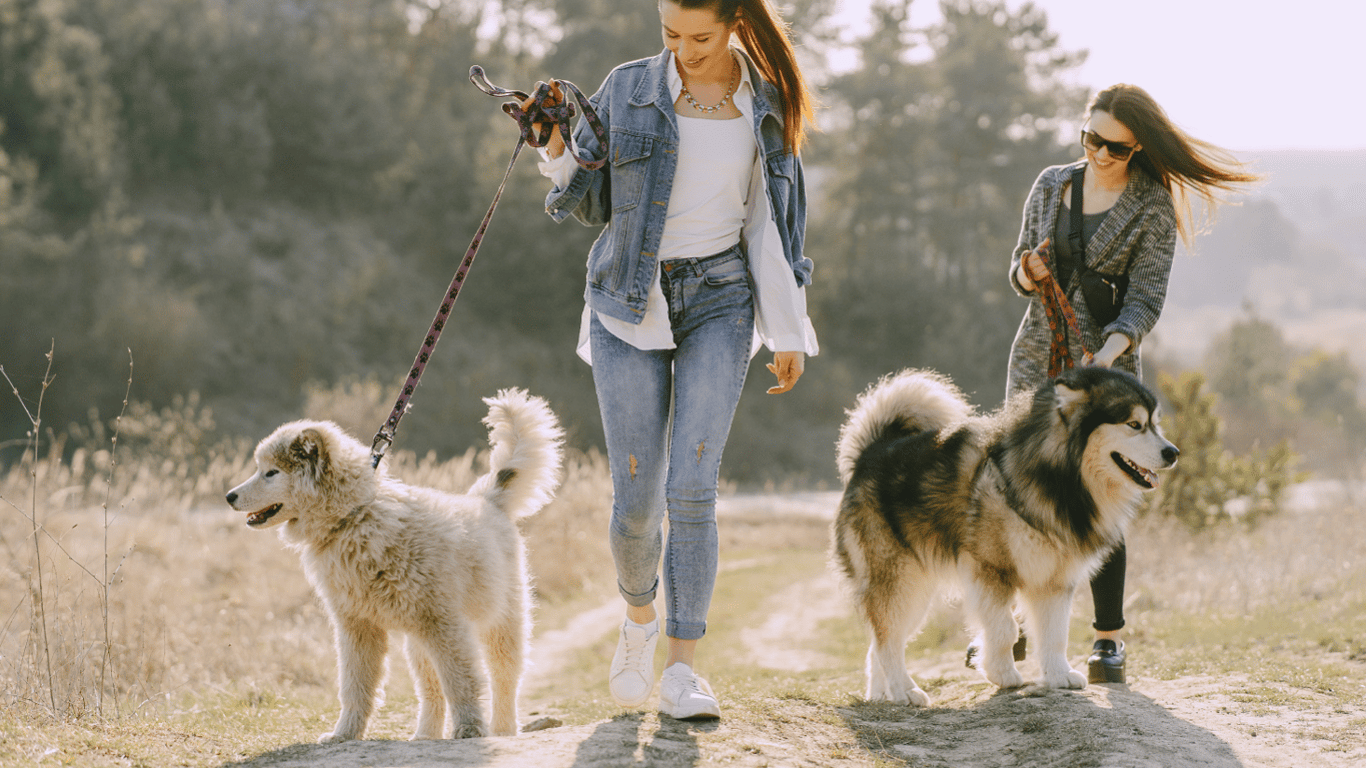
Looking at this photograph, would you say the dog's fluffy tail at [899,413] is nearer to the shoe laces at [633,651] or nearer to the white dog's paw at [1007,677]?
the white dog's paw at [1007,677]

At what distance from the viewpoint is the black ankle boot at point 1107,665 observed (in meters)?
4.40

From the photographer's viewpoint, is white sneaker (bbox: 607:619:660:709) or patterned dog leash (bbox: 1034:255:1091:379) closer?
white sneaker (bbox: 607:619:660:709)

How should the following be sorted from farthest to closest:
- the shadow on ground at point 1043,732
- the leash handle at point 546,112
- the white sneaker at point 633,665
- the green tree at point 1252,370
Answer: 1. the green tree at point 1252,370
2. the white sneaker at point 633,665
3. the leash handle at point 546,112
4. the shadow on ground at point 1043,732

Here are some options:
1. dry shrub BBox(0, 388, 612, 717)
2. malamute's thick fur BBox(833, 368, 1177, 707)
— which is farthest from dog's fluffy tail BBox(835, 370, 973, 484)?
dry shrub BBox(0, 388, 612, 717)

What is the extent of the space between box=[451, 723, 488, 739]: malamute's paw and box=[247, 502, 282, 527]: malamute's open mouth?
1075 mm

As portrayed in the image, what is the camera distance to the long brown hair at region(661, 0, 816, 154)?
11.7 ft

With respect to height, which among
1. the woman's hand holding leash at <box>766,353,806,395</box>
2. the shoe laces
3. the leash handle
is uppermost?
the leash handle

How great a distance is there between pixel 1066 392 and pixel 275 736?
10.9ft

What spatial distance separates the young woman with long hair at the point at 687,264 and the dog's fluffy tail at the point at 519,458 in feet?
2.86

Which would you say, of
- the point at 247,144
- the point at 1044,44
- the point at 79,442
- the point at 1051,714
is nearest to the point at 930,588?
the point at 1051,714

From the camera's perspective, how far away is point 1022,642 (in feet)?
16.5

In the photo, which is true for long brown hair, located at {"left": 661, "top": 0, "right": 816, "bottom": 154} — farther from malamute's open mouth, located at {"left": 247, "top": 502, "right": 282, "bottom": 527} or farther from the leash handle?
malamute's open mouth, located at {"left": 247, "top": 502, "right": 282, "bottom": 527}

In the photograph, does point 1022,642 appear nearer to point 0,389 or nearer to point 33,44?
point 0,389

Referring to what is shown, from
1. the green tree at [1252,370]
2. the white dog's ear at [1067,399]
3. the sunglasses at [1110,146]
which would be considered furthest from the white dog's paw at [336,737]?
the green tree at [1252,370]
